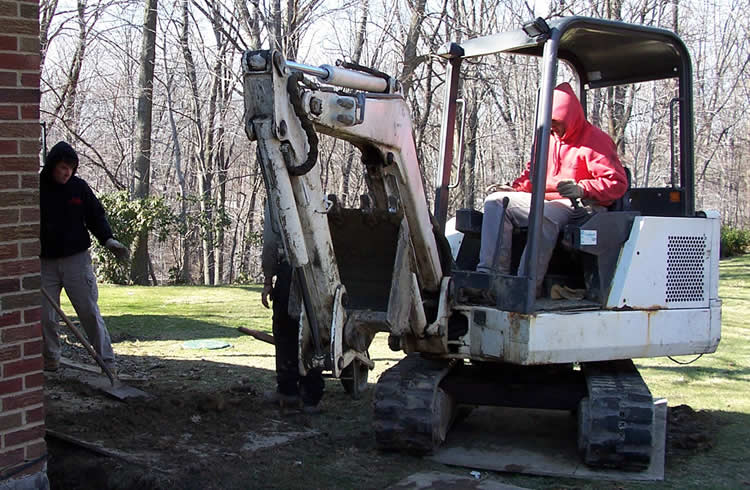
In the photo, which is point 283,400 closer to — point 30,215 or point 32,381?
point 32,381

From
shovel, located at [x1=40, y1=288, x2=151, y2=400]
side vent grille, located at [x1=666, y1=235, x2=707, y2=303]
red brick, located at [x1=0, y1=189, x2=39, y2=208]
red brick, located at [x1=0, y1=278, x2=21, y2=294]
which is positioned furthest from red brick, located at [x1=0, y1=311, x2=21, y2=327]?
side vent grille, located at [x1=666, y1=235, x2=707, y2=303]

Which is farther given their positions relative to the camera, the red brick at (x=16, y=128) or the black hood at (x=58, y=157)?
the black hood at (x=58, y=157)

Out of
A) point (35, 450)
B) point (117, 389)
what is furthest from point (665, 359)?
point (35, 450)

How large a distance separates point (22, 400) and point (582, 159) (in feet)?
12.2

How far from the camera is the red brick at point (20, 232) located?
4.00m

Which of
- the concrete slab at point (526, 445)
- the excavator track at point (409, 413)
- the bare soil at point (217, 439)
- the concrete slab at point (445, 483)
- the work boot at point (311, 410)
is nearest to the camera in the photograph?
the bare soil at point (217, 439)

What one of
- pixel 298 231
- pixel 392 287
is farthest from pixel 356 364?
Result: pixel 298 231

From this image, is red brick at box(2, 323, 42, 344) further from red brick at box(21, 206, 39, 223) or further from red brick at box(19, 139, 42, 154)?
red brick at box(19, 139, 42, 154)

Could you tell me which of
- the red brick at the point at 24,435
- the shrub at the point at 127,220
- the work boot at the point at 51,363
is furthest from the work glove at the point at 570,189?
the shrub at the point at 127,220

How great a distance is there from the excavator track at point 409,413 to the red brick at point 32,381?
2.19 meters

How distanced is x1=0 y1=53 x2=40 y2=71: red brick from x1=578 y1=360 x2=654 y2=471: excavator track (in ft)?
12.6

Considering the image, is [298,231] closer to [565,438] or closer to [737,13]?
[565,438]

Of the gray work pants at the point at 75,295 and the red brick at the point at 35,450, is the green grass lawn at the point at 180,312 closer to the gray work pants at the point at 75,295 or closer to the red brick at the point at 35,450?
the gray work pants at the point at 75,295

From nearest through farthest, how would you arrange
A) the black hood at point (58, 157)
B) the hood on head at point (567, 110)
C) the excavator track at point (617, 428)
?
the excavator track at point (617, 428) → the hood on head at point (567, 110) → the black hood at point (58, 157)
